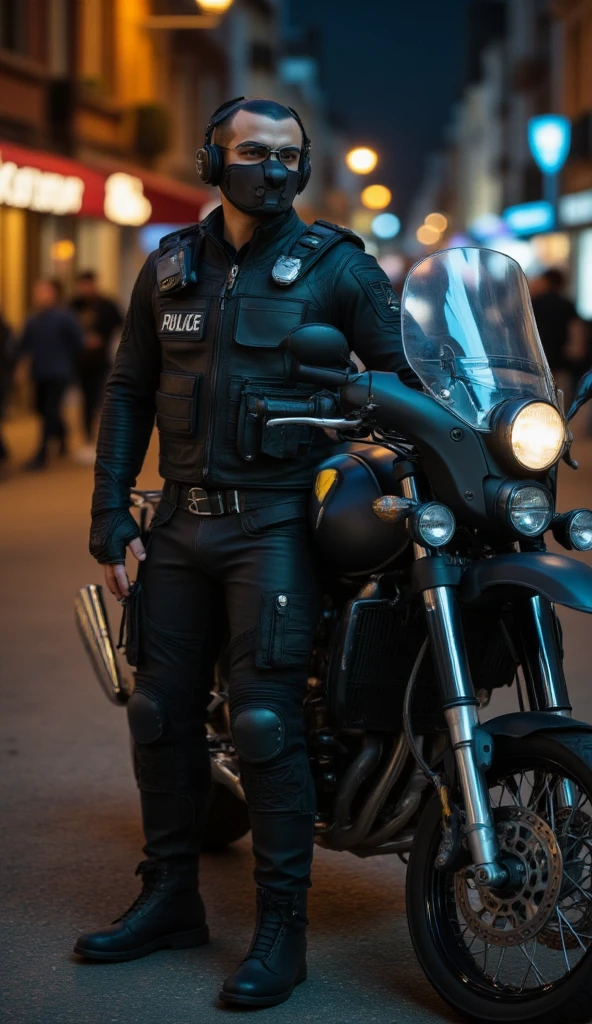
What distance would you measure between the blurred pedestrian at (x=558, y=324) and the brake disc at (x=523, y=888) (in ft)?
44.8

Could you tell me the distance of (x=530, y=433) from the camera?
10.9 ft

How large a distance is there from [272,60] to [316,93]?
39.5 meters

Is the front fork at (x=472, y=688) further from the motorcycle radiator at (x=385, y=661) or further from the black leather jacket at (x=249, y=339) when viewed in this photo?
the black leather jacket at (x=249, y=339)

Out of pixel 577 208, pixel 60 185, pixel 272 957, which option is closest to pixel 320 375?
pixel 272 957

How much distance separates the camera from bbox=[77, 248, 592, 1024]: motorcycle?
10.6ft

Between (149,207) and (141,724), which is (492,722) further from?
(149,207)

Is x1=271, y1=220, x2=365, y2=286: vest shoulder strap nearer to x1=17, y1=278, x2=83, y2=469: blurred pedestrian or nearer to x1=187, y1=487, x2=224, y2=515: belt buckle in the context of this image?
x1=187, y1=487, x2=224, y2=515: belt buckle

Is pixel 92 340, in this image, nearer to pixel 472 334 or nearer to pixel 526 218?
pixel 472 334

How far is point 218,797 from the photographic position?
4484 millimetres

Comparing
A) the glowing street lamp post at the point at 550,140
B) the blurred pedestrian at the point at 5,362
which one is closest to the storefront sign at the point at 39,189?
the blurred pedestrian at the point at 5,362

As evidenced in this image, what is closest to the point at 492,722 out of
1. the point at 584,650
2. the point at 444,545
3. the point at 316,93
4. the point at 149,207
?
the point at 444,545

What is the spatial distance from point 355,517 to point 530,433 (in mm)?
447

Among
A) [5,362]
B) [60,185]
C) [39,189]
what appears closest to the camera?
[5,362]

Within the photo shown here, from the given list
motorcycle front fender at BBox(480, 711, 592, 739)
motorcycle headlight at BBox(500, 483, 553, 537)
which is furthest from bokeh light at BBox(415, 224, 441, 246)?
motorcycle front fender at BBox(480, 711, 592, 739)
